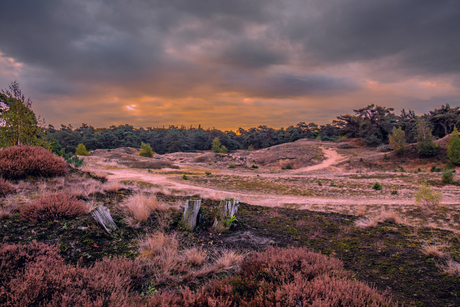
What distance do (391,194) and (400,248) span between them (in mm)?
13391

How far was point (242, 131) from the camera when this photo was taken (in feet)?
426

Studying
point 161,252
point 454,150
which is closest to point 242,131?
point 454,150

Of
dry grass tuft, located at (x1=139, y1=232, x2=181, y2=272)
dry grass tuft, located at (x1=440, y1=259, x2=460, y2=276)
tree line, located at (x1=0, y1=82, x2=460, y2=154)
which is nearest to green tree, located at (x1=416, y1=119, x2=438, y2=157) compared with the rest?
tree line, located at (x1=0, y1=82, x2=460, y2=154)

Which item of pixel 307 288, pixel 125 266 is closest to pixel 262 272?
pixel 307 288

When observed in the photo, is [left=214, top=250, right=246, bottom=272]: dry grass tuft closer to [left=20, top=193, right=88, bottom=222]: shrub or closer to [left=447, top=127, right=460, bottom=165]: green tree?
[left=20, top=193, right=88, bottom=222]: shrub

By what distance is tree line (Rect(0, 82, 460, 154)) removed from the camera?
12680mm

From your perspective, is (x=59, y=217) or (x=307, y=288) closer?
(x=307, y=288)

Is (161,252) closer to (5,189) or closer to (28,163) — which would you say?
(5,189)

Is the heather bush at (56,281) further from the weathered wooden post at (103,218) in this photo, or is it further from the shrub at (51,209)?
the shrub at (51,209)

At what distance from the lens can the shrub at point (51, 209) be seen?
4.62 m

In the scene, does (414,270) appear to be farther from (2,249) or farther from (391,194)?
(391,194)

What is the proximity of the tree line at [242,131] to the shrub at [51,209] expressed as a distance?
1064 cm

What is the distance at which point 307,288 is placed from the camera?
2.47 meters

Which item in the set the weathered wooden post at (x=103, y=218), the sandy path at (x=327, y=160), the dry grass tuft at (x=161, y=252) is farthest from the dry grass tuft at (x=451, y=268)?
the sandy path at (x=327, y=160)
